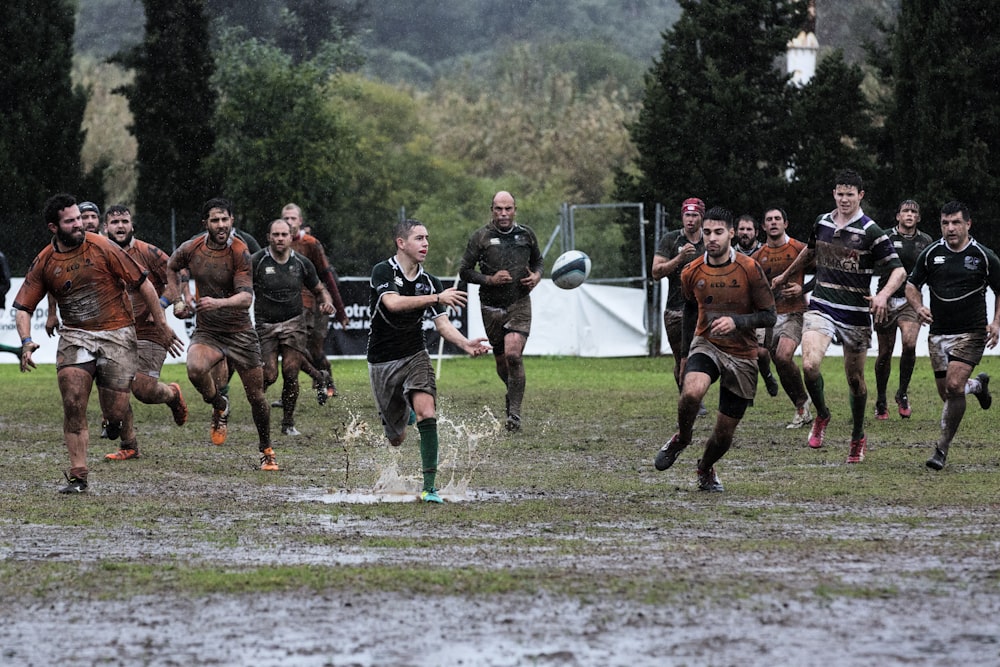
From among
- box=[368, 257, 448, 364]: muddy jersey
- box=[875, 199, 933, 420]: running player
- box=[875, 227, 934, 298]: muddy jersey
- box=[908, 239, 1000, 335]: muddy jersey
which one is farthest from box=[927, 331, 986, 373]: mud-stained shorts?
box=[875, 227, 934, 298]: muddy jersey

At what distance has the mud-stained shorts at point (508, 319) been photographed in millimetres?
16016

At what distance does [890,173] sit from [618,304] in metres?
7.23

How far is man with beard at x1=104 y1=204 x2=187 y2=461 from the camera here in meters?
13.7

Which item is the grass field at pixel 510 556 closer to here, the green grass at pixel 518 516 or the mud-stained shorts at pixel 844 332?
the green grass at pixel 518 516

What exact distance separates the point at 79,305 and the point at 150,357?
3.03 metres

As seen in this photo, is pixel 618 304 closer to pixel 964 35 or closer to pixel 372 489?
pixel 964 35

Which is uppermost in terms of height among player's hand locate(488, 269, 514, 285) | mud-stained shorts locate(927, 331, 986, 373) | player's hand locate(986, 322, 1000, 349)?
player's hand locate(488, 269, 514, 285)

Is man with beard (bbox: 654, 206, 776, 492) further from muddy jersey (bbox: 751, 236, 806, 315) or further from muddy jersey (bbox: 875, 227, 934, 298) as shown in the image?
muddy jersey (bbox: 875, 227, 934, 298)

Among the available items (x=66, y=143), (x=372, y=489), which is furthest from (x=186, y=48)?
(x=372, y=489)

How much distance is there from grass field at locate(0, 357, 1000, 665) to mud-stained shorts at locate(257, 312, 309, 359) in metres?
1.09

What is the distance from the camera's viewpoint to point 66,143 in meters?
36.0

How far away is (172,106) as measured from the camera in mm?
38406

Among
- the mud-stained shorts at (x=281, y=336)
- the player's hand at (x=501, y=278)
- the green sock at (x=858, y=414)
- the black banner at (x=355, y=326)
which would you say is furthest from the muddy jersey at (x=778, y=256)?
the black banner at (x=355, y=326)

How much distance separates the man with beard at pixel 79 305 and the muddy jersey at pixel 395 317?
170 cm
